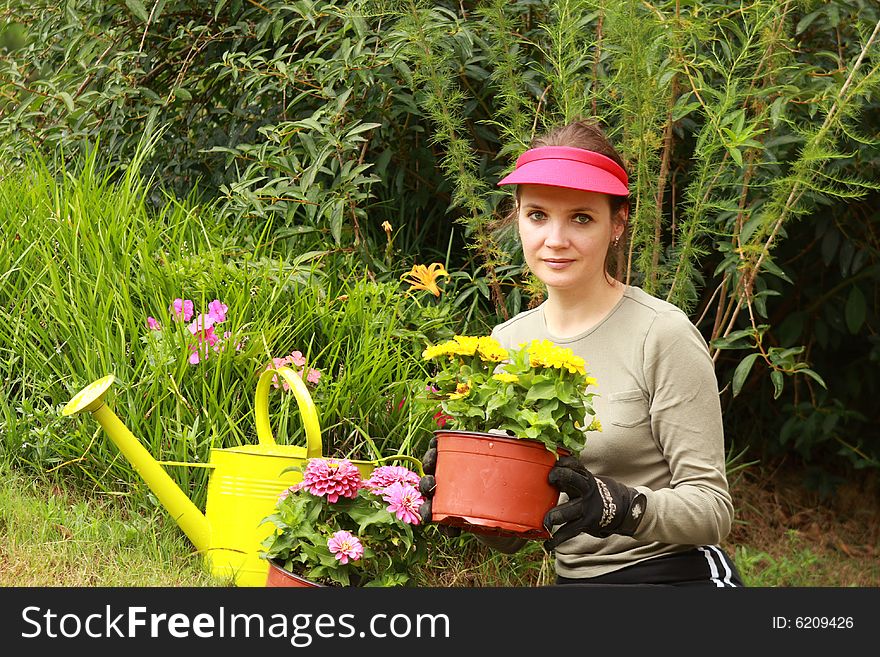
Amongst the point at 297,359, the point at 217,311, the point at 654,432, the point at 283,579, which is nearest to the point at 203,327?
the point at 217,311

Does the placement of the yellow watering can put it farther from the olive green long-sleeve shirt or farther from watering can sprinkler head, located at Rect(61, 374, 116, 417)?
the olive green long-sleeve shirt

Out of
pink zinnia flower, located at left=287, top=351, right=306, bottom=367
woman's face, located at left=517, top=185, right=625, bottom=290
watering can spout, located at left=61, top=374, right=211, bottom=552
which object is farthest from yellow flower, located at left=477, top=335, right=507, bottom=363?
pink zinnia flower, located at left=287, top=351, right=306, bottom=367

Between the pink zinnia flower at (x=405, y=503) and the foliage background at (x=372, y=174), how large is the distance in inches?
24.0

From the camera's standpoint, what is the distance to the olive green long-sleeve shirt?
1.89m

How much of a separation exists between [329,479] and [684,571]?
733 mm

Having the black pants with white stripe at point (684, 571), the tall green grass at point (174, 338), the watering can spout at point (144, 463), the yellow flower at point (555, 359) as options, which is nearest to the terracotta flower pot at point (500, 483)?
the yellow flower at point (555, 359)

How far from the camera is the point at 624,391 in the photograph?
2.00m

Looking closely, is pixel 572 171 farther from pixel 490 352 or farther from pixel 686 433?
pixel 686 433

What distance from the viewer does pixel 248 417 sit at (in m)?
2.78

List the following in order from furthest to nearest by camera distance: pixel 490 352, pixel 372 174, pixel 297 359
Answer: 1. pixel 372 174
2. pixel 297 359
3. pixel 490 352

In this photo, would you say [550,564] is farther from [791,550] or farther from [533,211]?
[791,550]

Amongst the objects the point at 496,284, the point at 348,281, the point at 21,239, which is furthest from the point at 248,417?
the point at 21,239

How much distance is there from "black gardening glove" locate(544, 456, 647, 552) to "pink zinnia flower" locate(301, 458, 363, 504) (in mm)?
486

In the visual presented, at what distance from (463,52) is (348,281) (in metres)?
0.81
